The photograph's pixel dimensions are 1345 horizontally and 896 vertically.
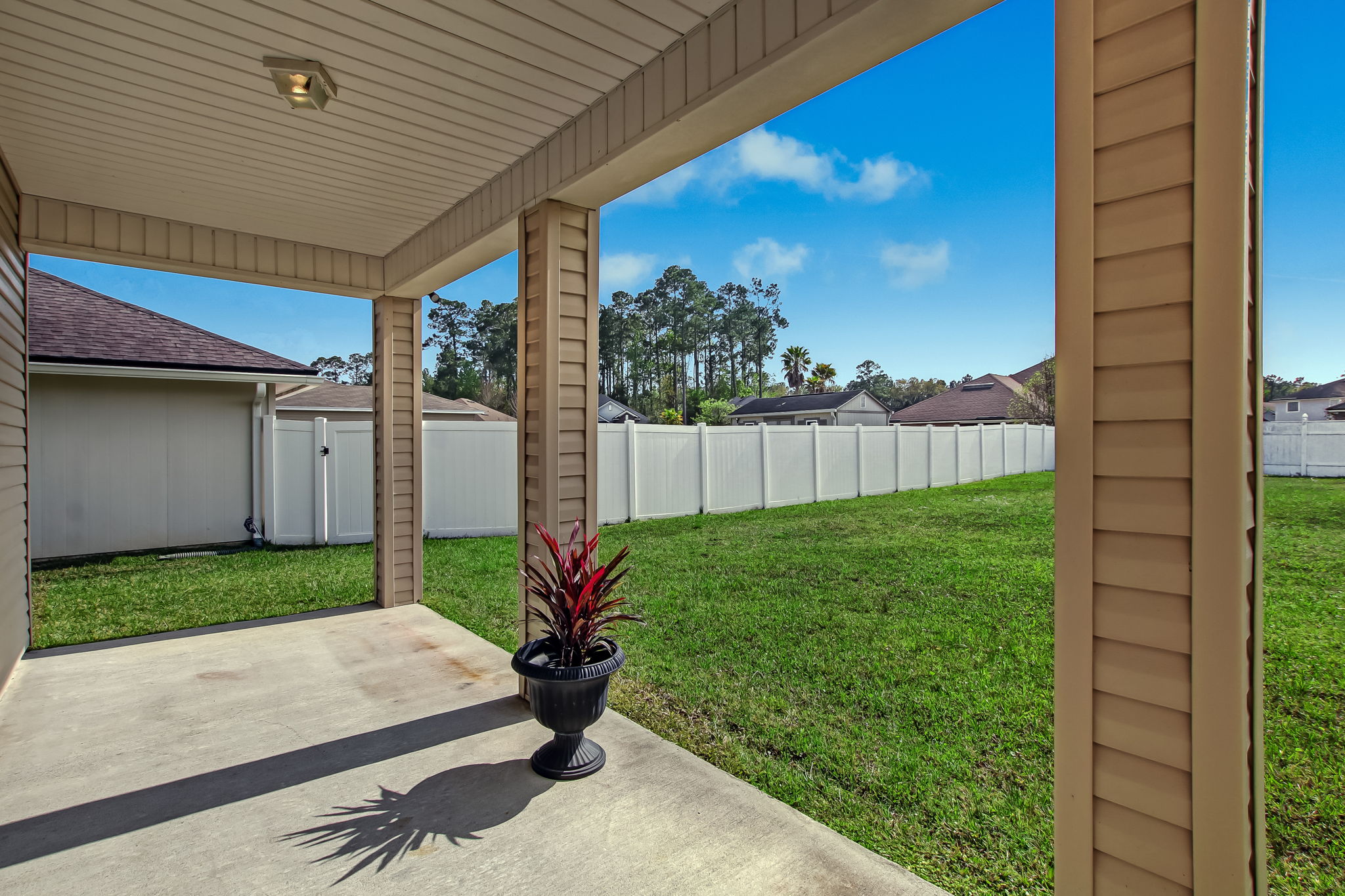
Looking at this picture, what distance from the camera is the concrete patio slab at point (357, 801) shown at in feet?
6.47

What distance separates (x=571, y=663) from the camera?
101 inches

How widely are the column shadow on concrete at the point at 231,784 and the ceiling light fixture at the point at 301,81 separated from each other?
277cm

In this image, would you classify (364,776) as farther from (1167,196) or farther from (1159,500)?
(1167,196)

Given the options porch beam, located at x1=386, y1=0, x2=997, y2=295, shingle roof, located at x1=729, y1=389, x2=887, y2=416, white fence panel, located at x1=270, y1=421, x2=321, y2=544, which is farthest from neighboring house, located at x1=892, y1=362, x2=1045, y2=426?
porch beam, located at x1=386, y1=0, x2=997, y2=295

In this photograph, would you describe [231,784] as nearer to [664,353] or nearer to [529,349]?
[529,349]

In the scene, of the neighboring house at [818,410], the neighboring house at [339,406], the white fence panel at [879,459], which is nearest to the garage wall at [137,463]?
the neighboring house at [339,406]

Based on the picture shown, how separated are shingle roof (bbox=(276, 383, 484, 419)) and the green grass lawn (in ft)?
15.3

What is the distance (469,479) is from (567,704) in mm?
6312

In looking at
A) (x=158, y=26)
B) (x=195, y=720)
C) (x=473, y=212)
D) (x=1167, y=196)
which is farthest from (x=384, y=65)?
(x=195, y=720)

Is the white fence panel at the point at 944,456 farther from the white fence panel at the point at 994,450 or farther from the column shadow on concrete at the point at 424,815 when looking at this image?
the column shadow on concrete at the point at 424,815

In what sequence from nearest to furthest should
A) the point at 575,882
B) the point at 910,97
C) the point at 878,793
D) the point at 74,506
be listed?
1. the point at 575,882
2. the point at 878,793
3. the point at 74,506
4. the point at 910,97

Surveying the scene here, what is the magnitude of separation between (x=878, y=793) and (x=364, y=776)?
2057 mm

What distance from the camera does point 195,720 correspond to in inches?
122

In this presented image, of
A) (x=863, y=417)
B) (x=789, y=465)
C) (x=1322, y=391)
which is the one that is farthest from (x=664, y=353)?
(x=1322, y=391)
